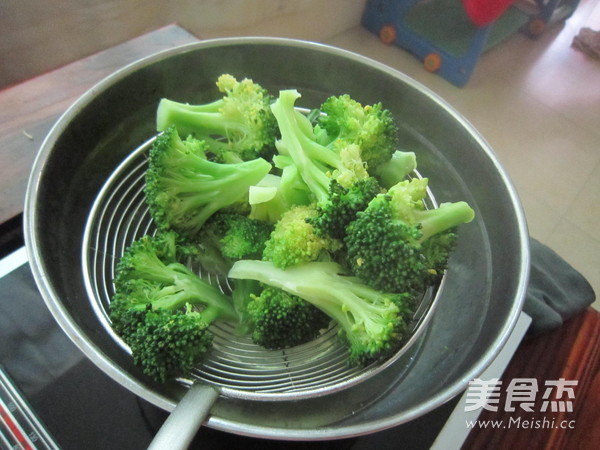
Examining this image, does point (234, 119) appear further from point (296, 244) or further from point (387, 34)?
point (387, 34)

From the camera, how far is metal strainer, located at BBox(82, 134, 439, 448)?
681mm

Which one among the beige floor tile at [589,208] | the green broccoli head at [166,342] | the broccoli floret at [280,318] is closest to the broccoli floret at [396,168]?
the broccoli floret at [280,318]

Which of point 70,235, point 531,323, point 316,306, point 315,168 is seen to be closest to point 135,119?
point 70,235

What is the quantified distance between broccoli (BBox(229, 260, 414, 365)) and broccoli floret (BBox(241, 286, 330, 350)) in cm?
1

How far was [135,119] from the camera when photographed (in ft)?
2.72

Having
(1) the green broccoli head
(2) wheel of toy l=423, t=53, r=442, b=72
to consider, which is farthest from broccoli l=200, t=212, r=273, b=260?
(2) wheel of toy l=423, t=53, r=442, b=72

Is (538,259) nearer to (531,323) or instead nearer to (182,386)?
(531,323)

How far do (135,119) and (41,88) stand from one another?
272 mm

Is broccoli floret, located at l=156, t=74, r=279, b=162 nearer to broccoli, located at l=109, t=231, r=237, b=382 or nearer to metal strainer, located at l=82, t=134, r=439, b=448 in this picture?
metal strainer, located at l=82, t=134, r=439, b=448

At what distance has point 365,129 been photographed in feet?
2.36

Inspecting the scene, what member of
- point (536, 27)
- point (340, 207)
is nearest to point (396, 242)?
point (340, 207)

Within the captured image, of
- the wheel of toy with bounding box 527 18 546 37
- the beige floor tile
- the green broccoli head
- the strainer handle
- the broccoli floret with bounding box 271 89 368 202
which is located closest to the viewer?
the strainer handle

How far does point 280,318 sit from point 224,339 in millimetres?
152

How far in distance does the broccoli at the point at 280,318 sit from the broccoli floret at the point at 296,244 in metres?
0.05
